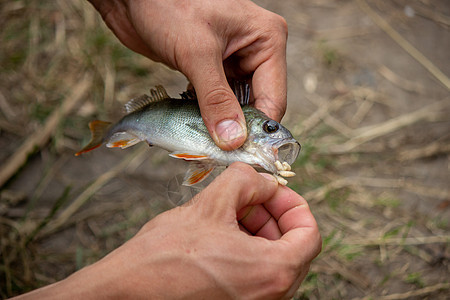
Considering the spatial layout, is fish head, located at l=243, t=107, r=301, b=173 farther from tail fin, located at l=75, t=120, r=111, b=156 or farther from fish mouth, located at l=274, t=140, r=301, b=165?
tail fin, located at l=75, t=120, r=111, b=156

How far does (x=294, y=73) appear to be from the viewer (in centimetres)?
382

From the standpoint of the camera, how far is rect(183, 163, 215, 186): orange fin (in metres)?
1.61

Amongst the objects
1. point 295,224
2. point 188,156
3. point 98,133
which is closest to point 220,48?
point 188,156

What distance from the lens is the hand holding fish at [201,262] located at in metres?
1.17

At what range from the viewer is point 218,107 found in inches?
67.2

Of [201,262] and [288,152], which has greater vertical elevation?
[201,262]

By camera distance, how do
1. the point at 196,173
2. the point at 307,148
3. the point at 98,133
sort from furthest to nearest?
the point at 307,148 → the point at 98,133 → the point at 196,173

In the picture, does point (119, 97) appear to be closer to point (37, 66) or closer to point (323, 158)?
point (37, 66)

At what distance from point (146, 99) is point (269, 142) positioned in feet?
2.28

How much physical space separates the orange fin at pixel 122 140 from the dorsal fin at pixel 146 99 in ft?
0.46

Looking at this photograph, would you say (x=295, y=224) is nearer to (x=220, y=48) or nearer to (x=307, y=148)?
(x=220, y=48)

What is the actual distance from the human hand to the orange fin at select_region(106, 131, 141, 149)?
39 cm

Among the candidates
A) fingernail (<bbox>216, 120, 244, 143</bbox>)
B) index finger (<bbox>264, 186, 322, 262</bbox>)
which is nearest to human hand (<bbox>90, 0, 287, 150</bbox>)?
fingernail (<bbox>216, 120, 244, 143</bbox>)

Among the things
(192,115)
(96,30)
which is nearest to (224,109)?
(192,115)
